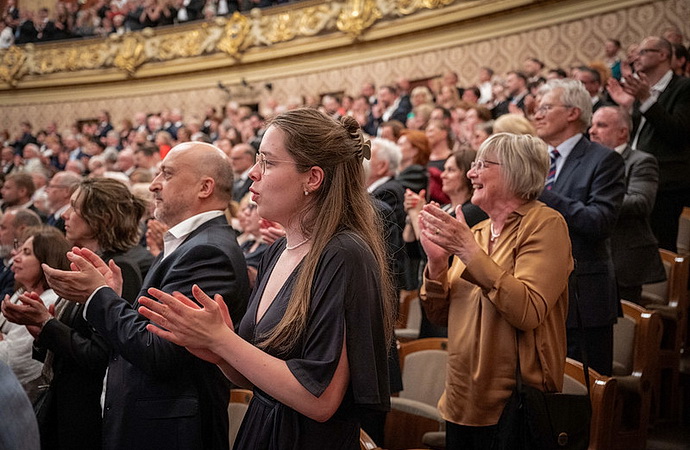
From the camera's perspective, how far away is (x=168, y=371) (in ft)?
6.49

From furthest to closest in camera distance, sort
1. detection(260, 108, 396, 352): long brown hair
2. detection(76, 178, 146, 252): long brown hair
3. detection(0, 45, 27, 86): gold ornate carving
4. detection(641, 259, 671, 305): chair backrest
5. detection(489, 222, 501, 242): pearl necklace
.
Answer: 1. detection(0, 45, 27, 86): gold ornate carving
2. detection(641, 259, 671, 305): chair backrest
3. detection(76, 178, 146, 252): long brown hair
4. detection(489, 222, 501, 242): pearl necklace
5. detection(260, 108, 396, 352): long brown hair

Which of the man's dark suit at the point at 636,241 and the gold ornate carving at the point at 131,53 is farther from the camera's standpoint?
the gold ornate carving at the point at 131,53

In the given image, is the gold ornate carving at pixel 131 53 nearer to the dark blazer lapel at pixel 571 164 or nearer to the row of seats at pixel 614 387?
the row of seats at pixel 614 387

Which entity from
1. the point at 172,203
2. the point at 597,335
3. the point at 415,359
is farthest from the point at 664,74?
the point at 172,203

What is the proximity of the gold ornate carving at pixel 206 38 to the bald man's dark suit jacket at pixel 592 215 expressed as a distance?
7601 mm

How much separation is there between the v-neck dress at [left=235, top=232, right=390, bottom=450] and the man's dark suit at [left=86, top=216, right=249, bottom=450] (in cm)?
45

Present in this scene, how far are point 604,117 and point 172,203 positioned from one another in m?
2.51

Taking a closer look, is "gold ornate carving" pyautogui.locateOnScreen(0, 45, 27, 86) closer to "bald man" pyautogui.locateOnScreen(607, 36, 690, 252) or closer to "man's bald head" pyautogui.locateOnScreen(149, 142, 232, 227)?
"bald man" pyautogui.locateOnScreen(607, 36, 690, 252)

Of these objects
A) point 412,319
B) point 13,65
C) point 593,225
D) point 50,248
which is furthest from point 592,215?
point 13,65

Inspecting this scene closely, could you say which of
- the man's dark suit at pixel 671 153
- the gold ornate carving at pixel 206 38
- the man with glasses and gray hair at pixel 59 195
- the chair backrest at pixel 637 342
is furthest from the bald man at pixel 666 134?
the gold ornate carving at pixel 206 38

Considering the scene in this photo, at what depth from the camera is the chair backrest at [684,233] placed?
4621 millimetres

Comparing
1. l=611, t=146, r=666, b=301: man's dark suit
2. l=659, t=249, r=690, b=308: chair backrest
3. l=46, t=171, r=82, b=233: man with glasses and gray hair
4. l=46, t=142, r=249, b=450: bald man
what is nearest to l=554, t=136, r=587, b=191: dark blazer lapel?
l=611, t=146, r=666, b=301: man's dark suit

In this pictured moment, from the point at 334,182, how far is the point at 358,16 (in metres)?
10.0

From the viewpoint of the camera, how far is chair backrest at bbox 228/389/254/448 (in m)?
2.50
